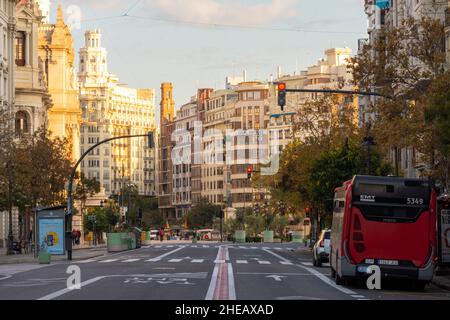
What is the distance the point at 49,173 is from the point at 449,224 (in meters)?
42.7

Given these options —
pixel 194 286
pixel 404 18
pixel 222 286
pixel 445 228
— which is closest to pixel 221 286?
pixel 222 286

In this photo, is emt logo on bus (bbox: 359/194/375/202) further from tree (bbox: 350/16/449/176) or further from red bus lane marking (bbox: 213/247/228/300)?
tree (bbox: 350/16/449/176)

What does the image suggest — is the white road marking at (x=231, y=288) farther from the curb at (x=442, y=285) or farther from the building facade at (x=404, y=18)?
the building facade at (x=404, y=18)

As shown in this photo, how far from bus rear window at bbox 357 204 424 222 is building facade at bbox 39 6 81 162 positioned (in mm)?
101801

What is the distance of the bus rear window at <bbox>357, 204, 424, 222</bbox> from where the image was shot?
35469mm

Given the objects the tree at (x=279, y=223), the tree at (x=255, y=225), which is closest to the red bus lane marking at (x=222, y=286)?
the tree at (x=279, y=223)

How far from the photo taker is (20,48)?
10681cm

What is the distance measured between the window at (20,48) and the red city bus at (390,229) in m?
73.3

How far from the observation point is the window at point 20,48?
10582cm

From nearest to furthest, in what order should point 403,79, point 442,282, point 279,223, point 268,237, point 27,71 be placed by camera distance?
point 442,282 < point 403,79 < point 27,71 < point 268,237 < point 279,223

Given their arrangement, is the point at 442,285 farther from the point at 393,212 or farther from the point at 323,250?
the point at 323,250

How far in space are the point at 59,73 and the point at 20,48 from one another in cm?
3082

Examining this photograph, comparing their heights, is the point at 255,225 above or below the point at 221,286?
above
